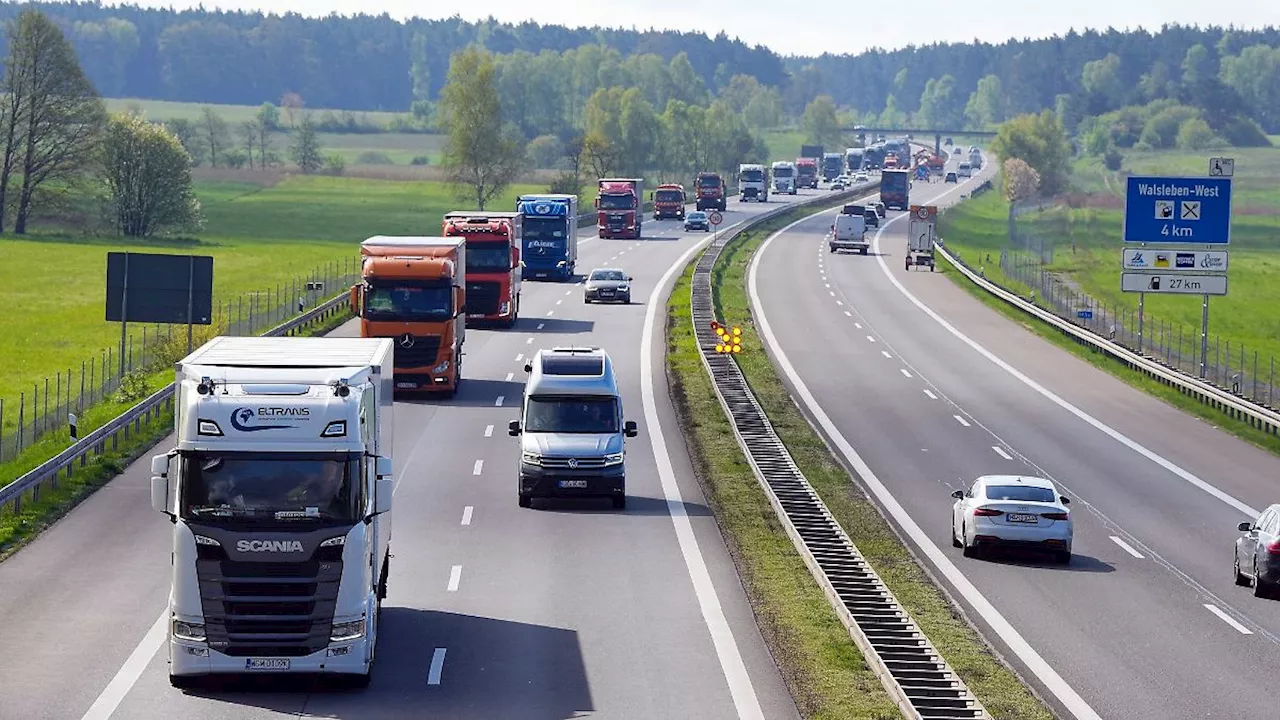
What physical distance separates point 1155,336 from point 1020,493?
55.0m

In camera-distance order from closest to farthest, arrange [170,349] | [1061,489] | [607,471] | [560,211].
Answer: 1. [607,471]
2. [1061,489]
3. [170,349]
4. [560,211]

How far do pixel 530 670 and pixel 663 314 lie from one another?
53.6m

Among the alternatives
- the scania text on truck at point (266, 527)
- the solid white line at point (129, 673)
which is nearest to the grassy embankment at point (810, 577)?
the scania text on truck at point (266, 527)

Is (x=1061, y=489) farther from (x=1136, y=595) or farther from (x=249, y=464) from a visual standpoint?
(x=249, y=464)

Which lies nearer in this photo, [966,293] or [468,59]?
[966,293]

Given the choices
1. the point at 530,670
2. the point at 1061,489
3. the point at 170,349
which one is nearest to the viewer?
the point at 530,670

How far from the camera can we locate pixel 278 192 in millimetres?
196500

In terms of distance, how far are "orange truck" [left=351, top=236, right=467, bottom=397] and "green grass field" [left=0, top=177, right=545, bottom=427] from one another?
10105mm

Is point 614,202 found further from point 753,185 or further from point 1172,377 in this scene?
point 1172,377

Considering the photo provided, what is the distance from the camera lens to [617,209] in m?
119

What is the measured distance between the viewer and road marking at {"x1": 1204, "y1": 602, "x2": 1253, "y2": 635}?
27922 millimetres

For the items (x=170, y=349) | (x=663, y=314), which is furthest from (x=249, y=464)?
(x=663, y=314)

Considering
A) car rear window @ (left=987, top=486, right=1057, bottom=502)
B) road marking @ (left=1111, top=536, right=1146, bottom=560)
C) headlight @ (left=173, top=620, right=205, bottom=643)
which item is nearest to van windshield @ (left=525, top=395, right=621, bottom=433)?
car rear window @ (left=987, top=486, right=1057, bottom=502)

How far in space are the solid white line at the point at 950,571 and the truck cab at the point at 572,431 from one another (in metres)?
5.72
